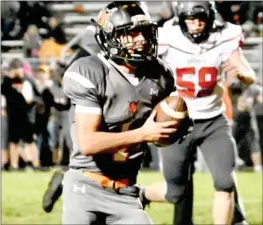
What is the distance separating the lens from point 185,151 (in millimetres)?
5164

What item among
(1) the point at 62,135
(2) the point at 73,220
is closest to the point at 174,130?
(2) the point at 73,220

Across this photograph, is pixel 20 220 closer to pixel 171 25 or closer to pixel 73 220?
pixel 171 25

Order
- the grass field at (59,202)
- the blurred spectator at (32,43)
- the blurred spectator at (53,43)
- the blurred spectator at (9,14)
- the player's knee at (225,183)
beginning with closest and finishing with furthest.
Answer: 1. the player's knee at (225,183)
2. the grass field at (59,202)
3. the blurred spectator at (53,43)
4. the blurred spectator at (32,43)
5. the blurred spectator at (9,14)

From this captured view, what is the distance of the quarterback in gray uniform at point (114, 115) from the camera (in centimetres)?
355

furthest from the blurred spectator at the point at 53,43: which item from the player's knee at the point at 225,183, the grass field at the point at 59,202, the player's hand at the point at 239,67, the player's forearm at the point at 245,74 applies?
the player's knee at the point at 225,183

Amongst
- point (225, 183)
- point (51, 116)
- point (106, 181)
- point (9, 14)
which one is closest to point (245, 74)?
point (225, 183)

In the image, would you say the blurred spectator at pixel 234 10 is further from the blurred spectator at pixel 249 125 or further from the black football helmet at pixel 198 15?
the black football helmet at pixel 198 15

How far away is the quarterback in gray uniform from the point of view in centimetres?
355

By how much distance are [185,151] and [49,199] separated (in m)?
1.04

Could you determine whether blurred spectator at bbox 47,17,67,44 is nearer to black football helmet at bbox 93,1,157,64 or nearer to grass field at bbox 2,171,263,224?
grass field at bbox 2,171,263,224

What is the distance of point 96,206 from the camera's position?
3582 mm

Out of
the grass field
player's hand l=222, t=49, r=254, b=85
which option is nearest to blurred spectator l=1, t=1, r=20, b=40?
the grass field

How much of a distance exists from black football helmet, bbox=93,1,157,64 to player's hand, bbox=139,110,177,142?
0.27 m

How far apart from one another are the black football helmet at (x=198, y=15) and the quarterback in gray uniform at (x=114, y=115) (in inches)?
54.5
